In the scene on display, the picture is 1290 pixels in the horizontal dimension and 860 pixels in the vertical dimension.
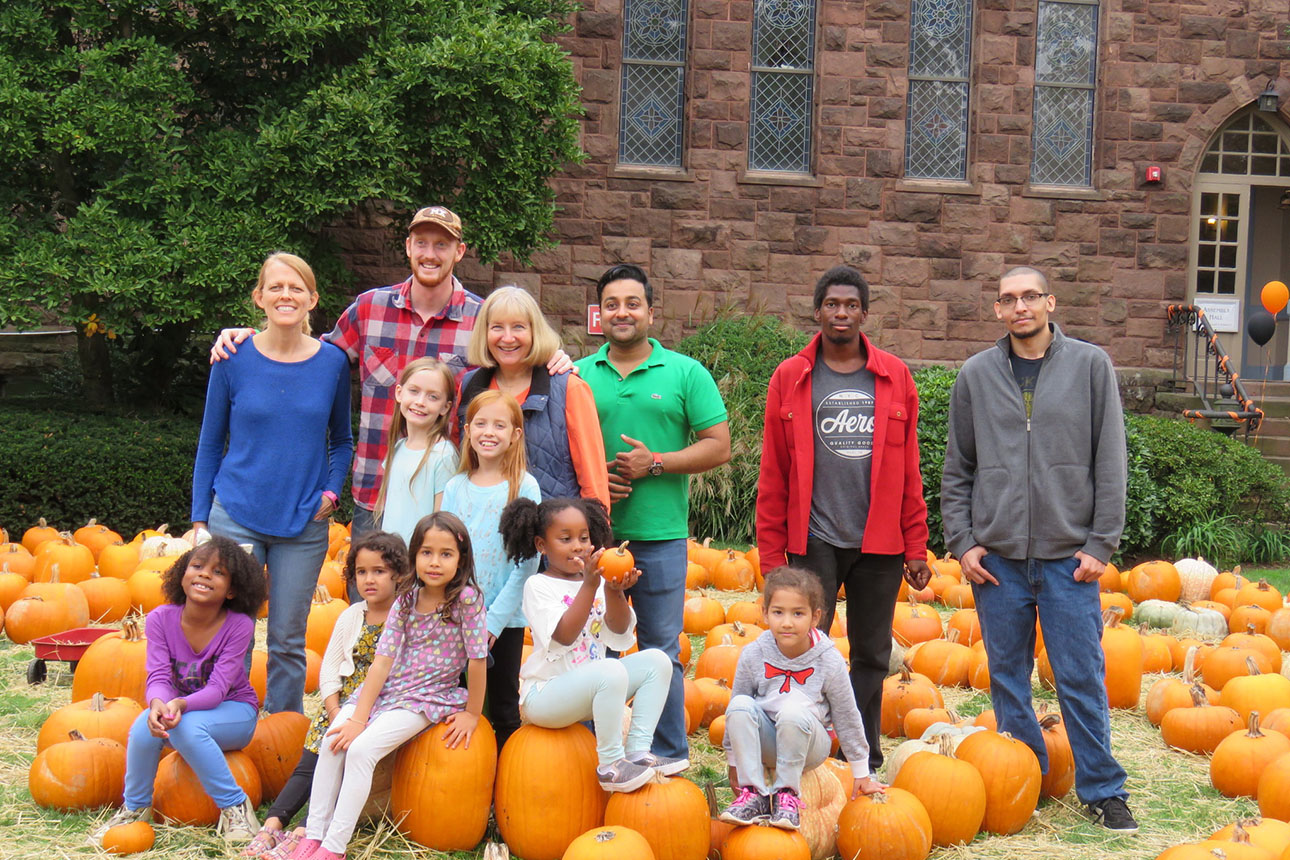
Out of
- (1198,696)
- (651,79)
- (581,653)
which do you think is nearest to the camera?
(581,653)

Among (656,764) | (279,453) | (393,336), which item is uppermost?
(393,336)

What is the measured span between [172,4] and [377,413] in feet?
19.9

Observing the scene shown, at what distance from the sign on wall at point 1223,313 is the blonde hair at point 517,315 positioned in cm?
1197

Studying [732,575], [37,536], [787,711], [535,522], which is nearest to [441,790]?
[535,522]

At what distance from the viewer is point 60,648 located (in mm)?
5012

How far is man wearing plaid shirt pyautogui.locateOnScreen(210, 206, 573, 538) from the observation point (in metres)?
4.10

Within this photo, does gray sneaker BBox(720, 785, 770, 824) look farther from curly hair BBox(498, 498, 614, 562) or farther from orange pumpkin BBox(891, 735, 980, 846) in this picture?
curly hair BBox(498, 498, 614, 562)

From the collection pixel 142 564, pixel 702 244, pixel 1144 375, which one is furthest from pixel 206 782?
pixel 1144 375

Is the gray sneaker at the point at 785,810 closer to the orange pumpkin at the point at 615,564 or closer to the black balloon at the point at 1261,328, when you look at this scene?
the orange pumpkin at the point at 615,564

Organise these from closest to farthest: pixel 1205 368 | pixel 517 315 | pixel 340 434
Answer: pixel 517 315, pixel 340 434, pixel 1205 368

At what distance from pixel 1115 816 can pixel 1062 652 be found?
0.56 meters

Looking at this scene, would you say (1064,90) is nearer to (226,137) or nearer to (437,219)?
(226,137)

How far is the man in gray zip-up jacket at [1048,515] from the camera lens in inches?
150

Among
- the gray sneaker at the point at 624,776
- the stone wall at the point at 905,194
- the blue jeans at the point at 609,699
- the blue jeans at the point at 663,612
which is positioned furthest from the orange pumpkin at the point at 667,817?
the stone wall at the point at 905,194
